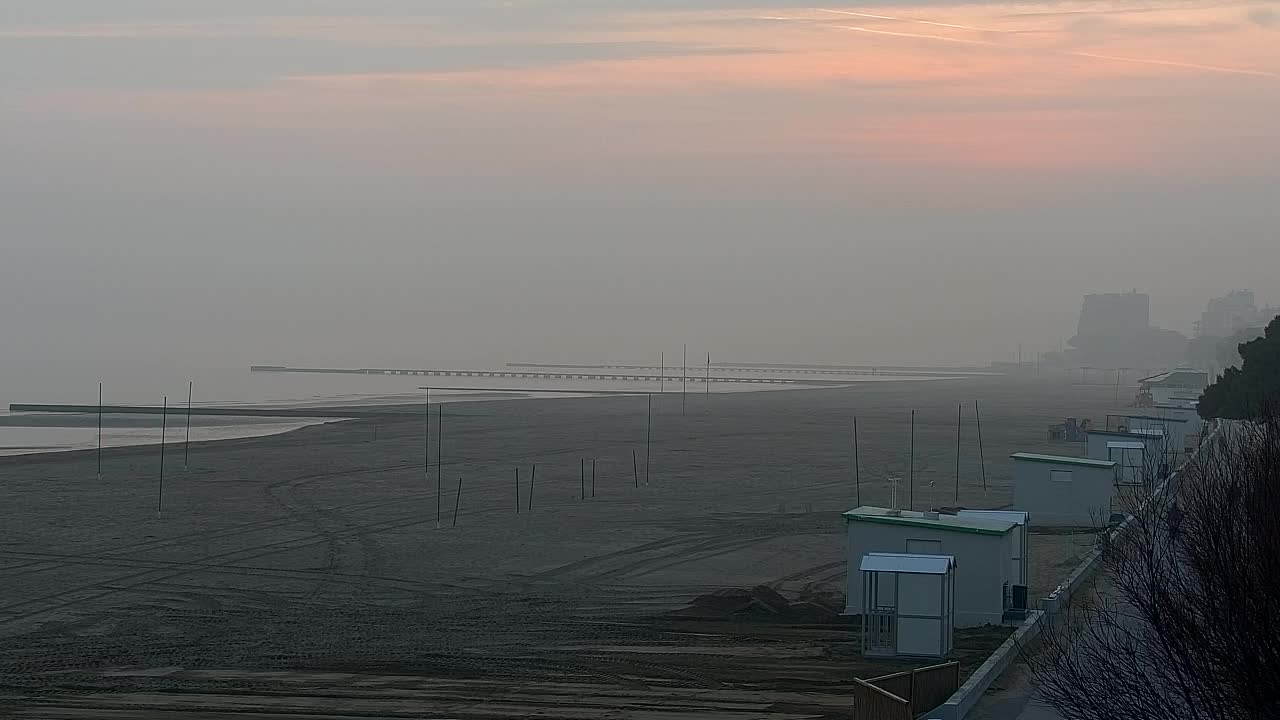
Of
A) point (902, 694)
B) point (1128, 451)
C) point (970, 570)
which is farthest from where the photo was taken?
point (1128, 451)

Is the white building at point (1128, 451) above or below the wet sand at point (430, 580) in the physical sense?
above

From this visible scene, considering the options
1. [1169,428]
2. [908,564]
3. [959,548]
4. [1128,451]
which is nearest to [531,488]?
[1128,451]

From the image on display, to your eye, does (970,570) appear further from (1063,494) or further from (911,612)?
(1063,494)

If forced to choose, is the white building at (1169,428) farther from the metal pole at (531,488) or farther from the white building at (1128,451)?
the metal pole at (531,488)

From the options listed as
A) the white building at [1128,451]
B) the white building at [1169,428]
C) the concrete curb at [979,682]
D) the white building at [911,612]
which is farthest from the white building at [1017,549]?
the white building at [1169,428]

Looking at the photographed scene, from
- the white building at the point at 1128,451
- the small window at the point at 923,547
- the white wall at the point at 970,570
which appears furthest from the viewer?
the white building at the point at 1128,451

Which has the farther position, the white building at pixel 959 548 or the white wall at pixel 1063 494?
the white wall at pixel 1063 494

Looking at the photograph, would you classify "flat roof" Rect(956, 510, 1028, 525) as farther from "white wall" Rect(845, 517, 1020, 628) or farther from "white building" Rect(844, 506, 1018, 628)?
"white wall" Rect(845, 517, 1020, 628)
